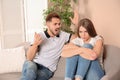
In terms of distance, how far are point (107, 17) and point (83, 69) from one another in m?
1.32

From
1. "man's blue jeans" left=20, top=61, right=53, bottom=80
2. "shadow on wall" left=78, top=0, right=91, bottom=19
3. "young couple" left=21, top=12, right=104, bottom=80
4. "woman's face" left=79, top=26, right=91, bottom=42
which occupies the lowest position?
"man's blue jeans" left=20, top=61, right=53, bottom=80

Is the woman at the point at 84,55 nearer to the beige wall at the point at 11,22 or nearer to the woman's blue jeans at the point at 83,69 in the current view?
the woman's blue jeans at the point at 83,69

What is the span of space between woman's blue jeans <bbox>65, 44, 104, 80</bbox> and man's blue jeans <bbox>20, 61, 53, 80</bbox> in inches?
13.2

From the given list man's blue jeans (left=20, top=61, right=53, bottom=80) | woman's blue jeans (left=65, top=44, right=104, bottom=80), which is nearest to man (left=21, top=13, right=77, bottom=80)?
man's blue jeans (left=20, top=61, right=53, bottom=80)

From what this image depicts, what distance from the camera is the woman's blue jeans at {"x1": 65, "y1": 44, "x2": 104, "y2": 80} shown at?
2.46 meters

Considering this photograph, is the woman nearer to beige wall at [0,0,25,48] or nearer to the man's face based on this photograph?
the man's face

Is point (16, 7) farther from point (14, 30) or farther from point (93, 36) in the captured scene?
point (93, 36)

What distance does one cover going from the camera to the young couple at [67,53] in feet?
8.16

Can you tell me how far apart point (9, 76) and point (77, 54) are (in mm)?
904

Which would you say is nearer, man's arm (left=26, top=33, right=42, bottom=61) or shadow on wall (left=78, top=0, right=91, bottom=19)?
man's arm (left=26, top=33, right=42, bottom=61)

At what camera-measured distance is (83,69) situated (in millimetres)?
2480

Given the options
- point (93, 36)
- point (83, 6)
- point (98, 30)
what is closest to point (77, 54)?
point (93, 36)

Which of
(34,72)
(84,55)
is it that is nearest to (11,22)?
(34,72)

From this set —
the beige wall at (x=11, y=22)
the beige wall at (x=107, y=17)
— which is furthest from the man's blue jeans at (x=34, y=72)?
the beige wall at (x=11, y=22)
